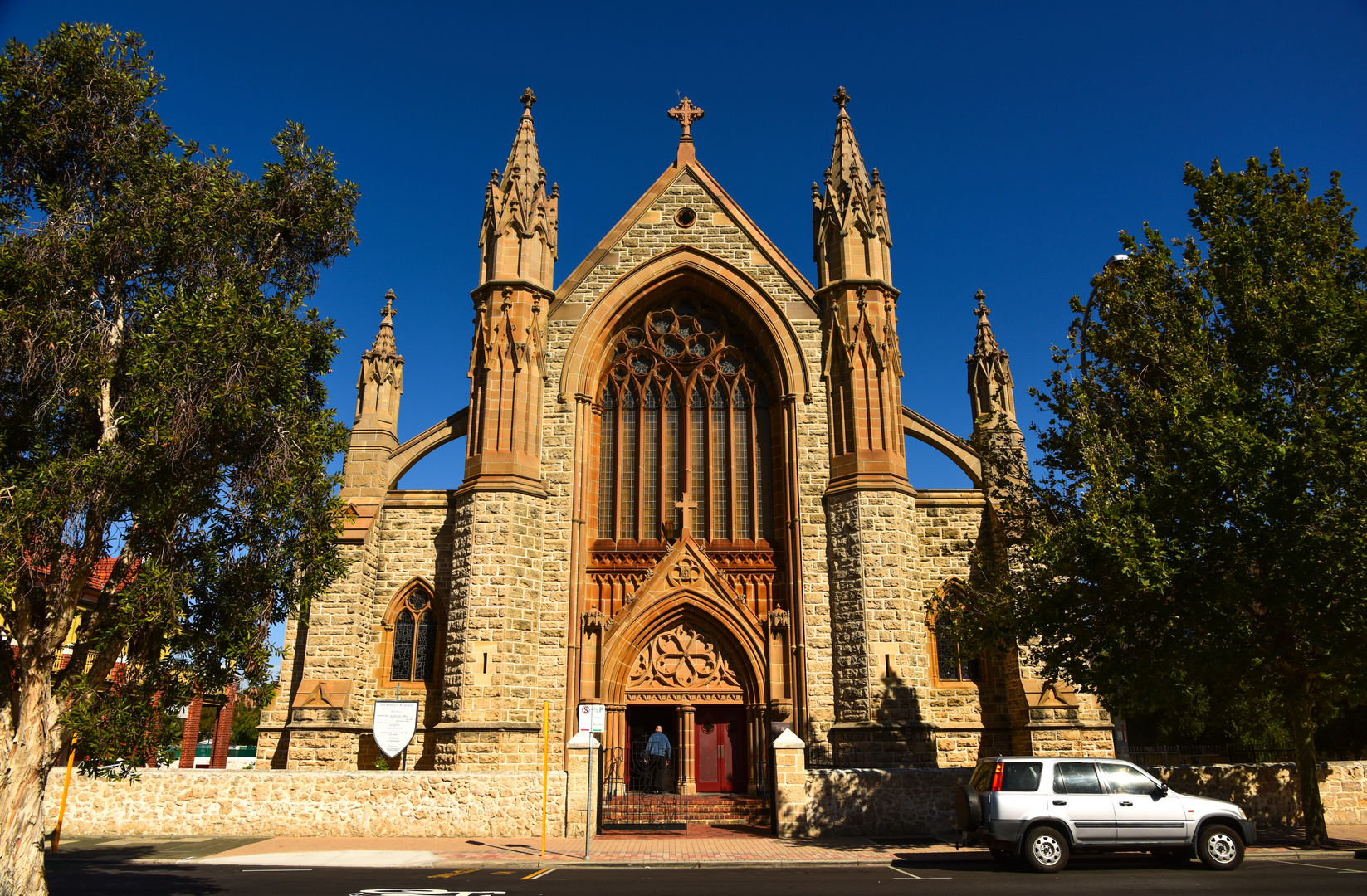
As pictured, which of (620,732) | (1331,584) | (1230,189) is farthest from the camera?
(620,732)

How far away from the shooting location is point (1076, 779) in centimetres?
1212

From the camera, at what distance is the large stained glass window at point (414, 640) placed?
20.0m

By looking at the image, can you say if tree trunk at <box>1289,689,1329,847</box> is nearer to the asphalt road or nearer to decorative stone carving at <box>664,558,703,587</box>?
the asphalt road

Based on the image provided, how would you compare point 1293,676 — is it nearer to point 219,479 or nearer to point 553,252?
point 219,479

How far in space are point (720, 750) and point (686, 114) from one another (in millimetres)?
16682

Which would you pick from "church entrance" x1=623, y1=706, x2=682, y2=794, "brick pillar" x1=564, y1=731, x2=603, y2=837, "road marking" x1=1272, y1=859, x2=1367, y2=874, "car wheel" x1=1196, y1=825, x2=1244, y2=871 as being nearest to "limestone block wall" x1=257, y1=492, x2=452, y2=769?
"church entrance" x1=623, y1=706, x2=682, y2=794

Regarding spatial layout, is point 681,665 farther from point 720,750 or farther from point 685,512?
point 685,512

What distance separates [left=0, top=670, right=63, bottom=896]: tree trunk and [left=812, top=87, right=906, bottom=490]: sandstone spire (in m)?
14.9

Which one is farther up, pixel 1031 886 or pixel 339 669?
pixel 339 669

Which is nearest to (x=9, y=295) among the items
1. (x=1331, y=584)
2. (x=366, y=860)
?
(x=366, y=860)

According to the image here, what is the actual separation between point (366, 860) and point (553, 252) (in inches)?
573

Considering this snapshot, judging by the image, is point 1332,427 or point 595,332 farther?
point 595,332

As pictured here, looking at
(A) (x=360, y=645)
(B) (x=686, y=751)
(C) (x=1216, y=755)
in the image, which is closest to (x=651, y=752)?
(B) (x=686, y=751)

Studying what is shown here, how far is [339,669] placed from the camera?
19375 millimetres
